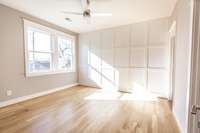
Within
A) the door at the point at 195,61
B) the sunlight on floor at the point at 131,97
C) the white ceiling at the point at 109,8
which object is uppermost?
the white ceiling at the point at 109,8

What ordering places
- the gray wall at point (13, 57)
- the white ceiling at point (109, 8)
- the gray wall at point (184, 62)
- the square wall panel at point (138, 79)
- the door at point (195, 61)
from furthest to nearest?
the square wall panel at point (138, 79)
the gray wall at point (13, 57)
the white ceiling at point (109, 8)
the gray wall at point (184, 62)
the door at point (195, 61)

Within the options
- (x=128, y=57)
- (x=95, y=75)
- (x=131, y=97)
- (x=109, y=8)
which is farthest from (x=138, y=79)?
(x=109, y=8)

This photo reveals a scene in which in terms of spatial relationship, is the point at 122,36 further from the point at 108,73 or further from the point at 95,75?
the point at 95,75

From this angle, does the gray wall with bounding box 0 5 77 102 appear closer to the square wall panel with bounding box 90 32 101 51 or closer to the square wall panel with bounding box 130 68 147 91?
the square wall panel with bounding box 90 32 101 51

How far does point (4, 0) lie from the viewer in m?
2.86

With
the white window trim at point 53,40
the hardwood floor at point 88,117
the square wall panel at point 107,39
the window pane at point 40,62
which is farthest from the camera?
the square wall panel at point 107,39

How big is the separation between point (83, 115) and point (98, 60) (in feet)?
9.30

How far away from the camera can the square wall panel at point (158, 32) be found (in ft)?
12.2

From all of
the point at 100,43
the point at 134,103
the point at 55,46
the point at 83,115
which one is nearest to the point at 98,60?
the point at 100,43

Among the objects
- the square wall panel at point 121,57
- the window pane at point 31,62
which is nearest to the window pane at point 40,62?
the window pane at point 31,62

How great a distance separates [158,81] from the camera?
12.7 ft

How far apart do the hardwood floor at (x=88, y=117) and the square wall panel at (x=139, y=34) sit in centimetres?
193

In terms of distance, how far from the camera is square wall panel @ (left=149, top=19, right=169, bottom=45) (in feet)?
12.2

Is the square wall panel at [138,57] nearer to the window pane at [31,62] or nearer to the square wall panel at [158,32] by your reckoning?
the square wall panel at [158,32]
